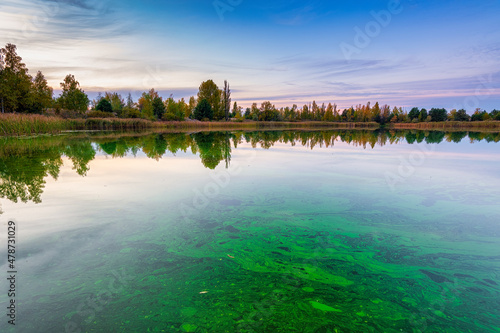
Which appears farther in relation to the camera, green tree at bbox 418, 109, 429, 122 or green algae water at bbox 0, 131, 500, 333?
green tree at bbox 418, 109, 429, 122

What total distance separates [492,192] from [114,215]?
8.32 meters

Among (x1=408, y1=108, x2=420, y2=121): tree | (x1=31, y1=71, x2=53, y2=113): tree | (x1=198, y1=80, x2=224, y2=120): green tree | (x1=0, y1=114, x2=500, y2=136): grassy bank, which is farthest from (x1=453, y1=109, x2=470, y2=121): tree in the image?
(x1=31, y1=71, x2=53, y2=113): tree

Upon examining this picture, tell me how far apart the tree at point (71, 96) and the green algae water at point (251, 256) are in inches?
1899

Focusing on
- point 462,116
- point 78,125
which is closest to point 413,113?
point 462,116

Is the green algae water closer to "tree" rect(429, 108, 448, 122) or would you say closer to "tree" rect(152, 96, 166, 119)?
"tree" rect(152, 96, 166, 119)

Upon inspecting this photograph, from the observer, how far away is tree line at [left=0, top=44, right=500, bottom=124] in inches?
1262

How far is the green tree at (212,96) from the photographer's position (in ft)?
207

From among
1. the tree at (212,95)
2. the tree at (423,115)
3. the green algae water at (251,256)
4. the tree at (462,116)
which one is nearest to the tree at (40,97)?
the tree at (212,95)

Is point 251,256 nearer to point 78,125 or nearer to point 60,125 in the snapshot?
point 60,125

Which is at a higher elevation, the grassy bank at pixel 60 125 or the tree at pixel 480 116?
the tree at pixel 480 116

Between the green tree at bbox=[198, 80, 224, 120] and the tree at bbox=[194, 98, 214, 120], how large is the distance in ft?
13.0

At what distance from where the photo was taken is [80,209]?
4742 millimetres

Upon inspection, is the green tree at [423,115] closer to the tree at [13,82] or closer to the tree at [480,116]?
the tree at [480,116]

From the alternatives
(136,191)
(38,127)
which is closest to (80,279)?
(136,191)
